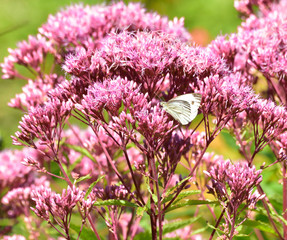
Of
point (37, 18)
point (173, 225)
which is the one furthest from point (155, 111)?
point (37, 18)

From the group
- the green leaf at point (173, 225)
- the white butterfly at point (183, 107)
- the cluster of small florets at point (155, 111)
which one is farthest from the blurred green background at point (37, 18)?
the white butterfly at point (183, 107)

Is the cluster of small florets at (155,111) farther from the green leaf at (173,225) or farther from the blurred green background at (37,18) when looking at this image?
the blurred green background at (37,18)

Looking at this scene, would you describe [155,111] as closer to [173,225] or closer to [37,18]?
[173,225]

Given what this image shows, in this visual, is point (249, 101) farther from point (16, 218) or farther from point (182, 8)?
point (182, 8)

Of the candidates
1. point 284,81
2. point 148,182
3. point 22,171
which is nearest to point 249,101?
point 284,81

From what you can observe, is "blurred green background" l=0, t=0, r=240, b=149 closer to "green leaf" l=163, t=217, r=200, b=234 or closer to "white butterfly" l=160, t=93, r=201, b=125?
"green leaf" l=163, t=217, r=200, b=234

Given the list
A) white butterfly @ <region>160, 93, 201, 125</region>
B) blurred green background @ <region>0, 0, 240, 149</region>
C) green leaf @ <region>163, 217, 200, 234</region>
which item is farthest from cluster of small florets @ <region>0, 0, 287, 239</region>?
blurred green background @ <region>0, 0, 240, 149</region>

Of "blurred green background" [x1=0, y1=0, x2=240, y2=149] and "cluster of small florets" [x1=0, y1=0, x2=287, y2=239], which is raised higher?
"blurred green background" [x1=0, y1=0, x2=240, y2=149]

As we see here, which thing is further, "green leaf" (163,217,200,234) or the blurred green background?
the blurred green background

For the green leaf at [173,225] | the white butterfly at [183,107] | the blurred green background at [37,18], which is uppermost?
the blurred green background at [37,18]
